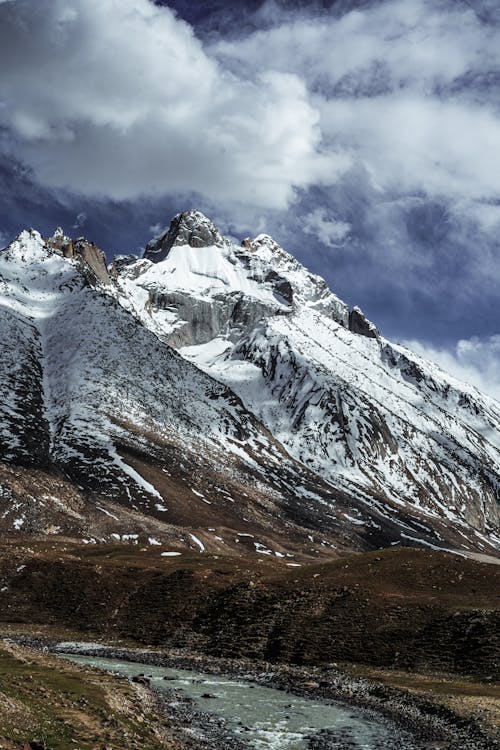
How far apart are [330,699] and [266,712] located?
286 inches

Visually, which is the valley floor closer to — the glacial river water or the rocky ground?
the rocky ground

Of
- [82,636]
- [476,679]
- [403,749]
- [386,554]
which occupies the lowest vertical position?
[82,636]

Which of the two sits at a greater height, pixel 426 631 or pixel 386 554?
pixel 386 554

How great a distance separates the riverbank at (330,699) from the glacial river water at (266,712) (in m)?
1.07

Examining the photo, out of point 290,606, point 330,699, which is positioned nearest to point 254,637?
point 290,606

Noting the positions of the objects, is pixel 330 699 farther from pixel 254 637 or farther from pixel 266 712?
pixel 254 637

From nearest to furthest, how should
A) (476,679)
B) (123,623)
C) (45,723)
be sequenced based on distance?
(45,723), (476,679), (123,623)

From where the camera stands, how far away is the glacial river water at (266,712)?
3700 cm

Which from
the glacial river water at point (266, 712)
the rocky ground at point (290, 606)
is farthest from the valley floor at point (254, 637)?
the glacial river water at point (266, 712)

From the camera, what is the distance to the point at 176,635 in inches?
2800

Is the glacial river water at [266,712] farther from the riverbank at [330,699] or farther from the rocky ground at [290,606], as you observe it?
the rocky ground at [290,606]

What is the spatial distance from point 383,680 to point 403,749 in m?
18.5

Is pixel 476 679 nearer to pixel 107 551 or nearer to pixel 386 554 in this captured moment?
pixel 386 554

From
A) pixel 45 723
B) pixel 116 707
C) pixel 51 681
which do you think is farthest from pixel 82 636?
pixel 45 723
